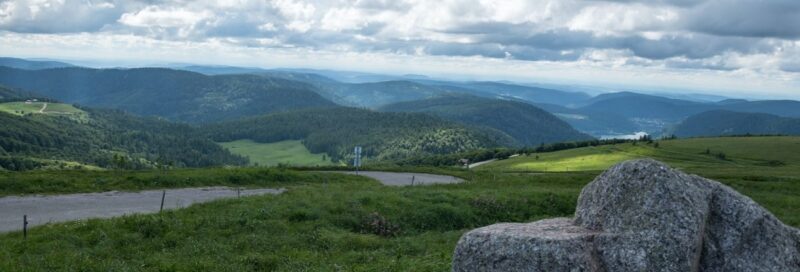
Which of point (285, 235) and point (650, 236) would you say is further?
point (285, 235)

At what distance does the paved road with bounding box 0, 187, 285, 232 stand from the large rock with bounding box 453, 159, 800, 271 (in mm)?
28346

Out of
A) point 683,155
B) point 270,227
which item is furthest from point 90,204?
point 683,155

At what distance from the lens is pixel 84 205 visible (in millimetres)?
37625

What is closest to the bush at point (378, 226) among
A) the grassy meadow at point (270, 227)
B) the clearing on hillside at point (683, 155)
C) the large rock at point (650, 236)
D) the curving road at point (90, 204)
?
the grassy meadow at point (270, 227)

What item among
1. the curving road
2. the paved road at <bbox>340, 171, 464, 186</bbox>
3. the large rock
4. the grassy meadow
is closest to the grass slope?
the grassy meadow

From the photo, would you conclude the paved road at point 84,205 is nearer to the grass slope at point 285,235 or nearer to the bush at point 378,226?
the grass slope at point 285,235

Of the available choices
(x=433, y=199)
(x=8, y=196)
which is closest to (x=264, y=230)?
(x=433, y=199)

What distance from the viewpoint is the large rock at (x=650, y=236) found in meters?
11.8

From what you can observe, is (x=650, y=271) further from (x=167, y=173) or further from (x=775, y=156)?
(x=775, y=156)

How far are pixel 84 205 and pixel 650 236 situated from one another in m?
36.5

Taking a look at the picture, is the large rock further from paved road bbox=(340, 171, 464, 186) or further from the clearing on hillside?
the clearing on hillside

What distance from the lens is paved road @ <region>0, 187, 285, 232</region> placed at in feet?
109

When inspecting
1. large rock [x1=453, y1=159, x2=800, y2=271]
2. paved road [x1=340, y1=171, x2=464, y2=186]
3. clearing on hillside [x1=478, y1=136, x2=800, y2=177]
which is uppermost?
large rock [x1=453, y1=159, x2=800, y2=271]

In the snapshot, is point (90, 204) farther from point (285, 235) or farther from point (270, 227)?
point (285, 235)
